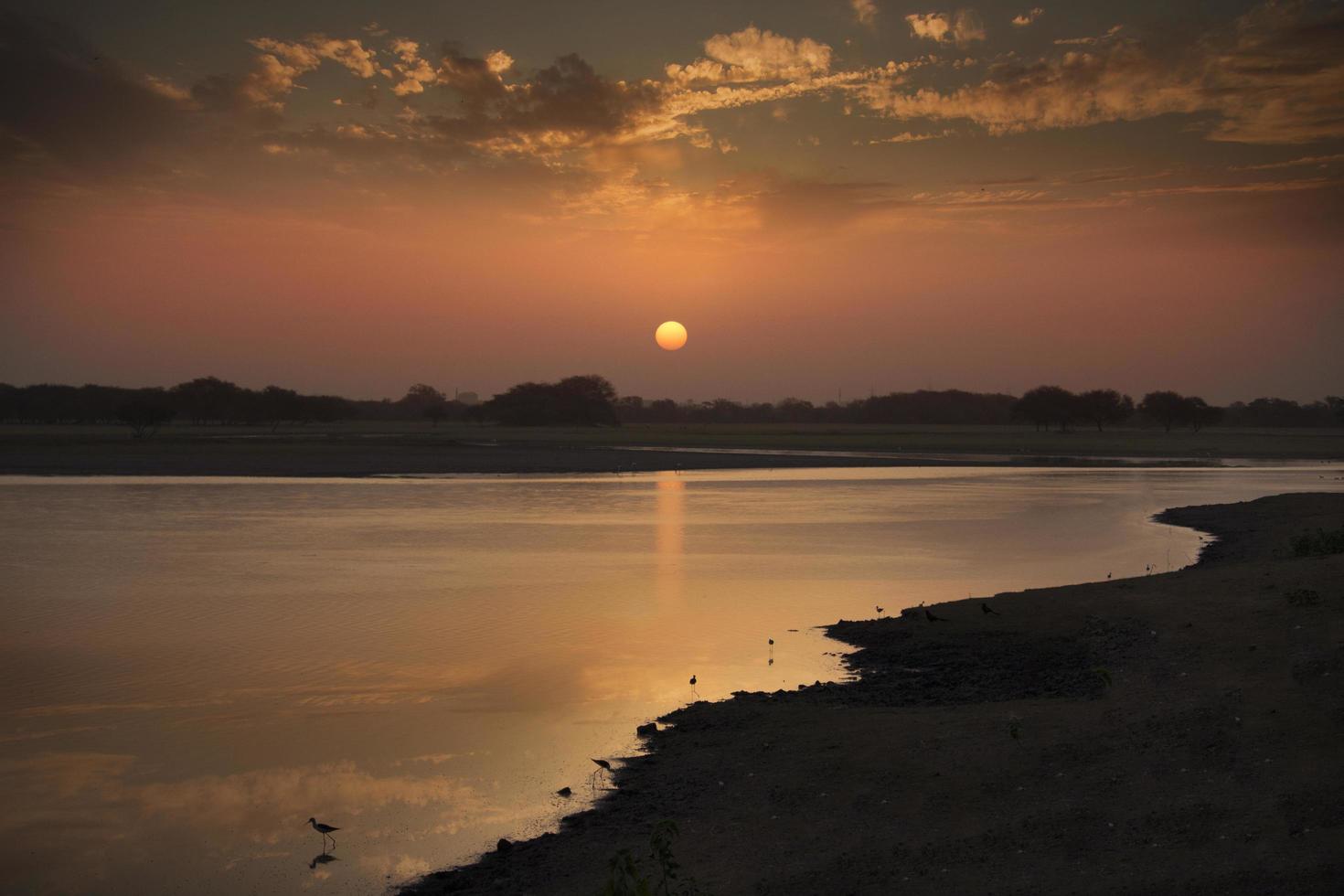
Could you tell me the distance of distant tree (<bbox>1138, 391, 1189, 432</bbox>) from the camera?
180 metres

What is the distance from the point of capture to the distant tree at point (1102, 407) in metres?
172

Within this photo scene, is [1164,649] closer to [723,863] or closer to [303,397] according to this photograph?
[723,863]

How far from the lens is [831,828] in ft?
27.4

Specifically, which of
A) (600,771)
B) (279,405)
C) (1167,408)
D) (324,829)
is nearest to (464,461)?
(600,771)

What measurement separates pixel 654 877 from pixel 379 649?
358 inches

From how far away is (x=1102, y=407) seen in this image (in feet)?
565

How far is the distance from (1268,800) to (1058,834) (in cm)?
161

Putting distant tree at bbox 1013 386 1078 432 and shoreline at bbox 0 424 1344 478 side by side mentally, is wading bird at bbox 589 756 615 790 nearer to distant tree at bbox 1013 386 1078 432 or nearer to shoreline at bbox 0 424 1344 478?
shoreline at bbox 0 424 1344 478

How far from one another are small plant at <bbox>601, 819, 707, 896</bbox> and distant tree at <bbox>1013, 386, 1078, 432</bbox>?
575 ft

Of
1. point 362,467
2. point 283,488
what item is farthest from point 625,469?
point 283,488

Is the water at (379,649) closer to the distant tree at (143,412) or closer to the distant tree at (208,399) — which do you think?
the distant tree at (143,412)

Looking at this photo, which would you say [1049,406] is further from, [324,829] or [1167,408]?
[324,829]

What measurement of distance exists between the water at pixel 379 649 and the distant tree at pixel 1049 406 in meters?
144

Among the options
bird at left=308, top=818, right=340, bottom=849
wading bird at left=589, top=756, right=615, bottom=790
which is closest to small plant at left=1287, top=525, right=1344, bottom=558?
wading bird at left=589, top=756, right=615, bottom=790
